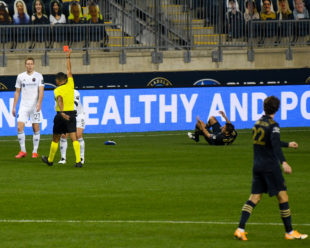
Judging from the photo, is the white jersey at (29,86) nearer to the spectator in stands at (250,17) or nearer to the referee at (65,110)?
the referee at (65,110)

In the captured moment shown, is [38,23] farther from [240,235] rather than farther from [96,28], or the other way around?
[240,235]

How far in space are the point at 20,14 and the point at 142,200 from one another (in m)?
Result: 16.6

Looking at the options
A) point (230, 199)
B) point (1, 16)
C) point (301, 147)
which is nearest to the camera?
point (230, 199)

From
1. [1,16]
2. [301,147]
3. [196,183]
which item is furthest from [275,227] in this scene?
[1,16]

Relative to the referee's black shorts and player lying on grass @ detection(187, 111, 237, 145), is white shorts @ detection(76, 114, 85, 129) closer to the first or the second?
the referee's black shorts

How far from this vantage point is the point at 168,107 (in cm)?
2691

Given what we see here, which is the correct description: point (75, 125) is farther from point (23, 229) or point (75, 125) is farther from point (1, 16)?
point (1, 16)

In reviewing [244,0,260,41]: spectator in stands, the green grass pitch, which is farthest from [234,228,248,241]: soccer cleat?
[244,0,260,41]: spectator in stands

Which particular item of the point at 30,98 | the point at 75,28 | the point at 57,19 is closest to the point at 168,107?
the point at 75,28

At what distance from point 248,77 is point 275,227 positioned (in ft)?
63.9

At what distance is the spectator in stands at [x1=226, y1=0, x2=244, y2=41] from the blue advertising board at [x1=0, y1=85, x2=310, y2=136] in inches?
143

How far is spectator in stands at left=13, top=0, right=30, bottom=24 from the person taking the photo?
94.1 ft

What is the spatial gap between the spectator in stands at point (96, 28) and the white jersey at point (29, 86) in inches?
396

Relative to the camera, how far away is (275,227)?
10875 mm
